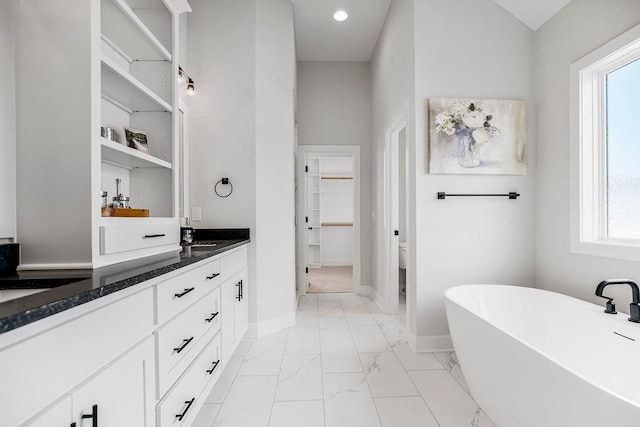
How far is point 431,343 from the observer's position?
8.11ft

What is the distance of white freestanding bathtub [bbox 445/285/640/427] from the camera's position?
40.0 inches

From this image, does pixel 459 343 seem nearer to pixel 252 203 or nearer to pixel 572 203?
pixel 572 203

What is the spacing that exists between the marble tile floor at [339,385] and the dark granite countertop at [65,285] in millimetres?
992

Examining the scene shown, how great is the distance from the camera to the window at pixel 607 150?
6.22ft

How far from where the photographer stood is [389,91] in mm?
3256

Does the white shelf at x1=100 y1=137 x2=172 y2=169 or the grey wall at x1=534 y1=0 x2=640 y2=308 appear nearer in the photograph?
the white shelf at x1=100 y1=137 x2=172 y2=169

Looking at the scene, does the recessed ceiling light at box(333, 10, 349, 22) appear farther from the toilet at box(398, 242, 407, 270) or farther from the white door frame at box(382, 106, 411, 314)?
the toilet at box(398, 242, 407, 270)

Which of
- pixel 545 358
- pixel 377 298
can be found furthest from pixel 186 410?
pixel 377 298

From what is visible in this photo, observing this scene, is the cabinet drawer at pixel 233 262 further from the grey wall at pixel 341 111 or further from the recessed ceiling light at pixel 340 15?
the recessed ceiling light at pixel 340 15

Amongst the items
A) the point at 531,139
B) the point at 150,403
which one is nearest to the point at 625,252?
the point at 531,139

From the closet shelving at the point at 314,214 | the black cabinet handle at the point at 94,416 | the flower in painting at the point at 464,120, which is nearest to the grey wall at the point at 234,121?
the flower in painting at the point at 464,120

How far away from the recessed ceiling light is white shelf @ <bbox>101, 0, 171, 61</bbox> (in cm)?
218

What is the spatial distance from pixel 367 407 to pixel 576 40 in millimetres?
2829

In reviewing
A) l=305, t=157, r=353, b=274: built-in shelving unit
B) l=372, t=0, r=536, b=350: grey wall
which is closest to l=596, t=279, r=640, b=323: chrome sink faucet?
l=372, t=0, r=536, b=350: grey wall
